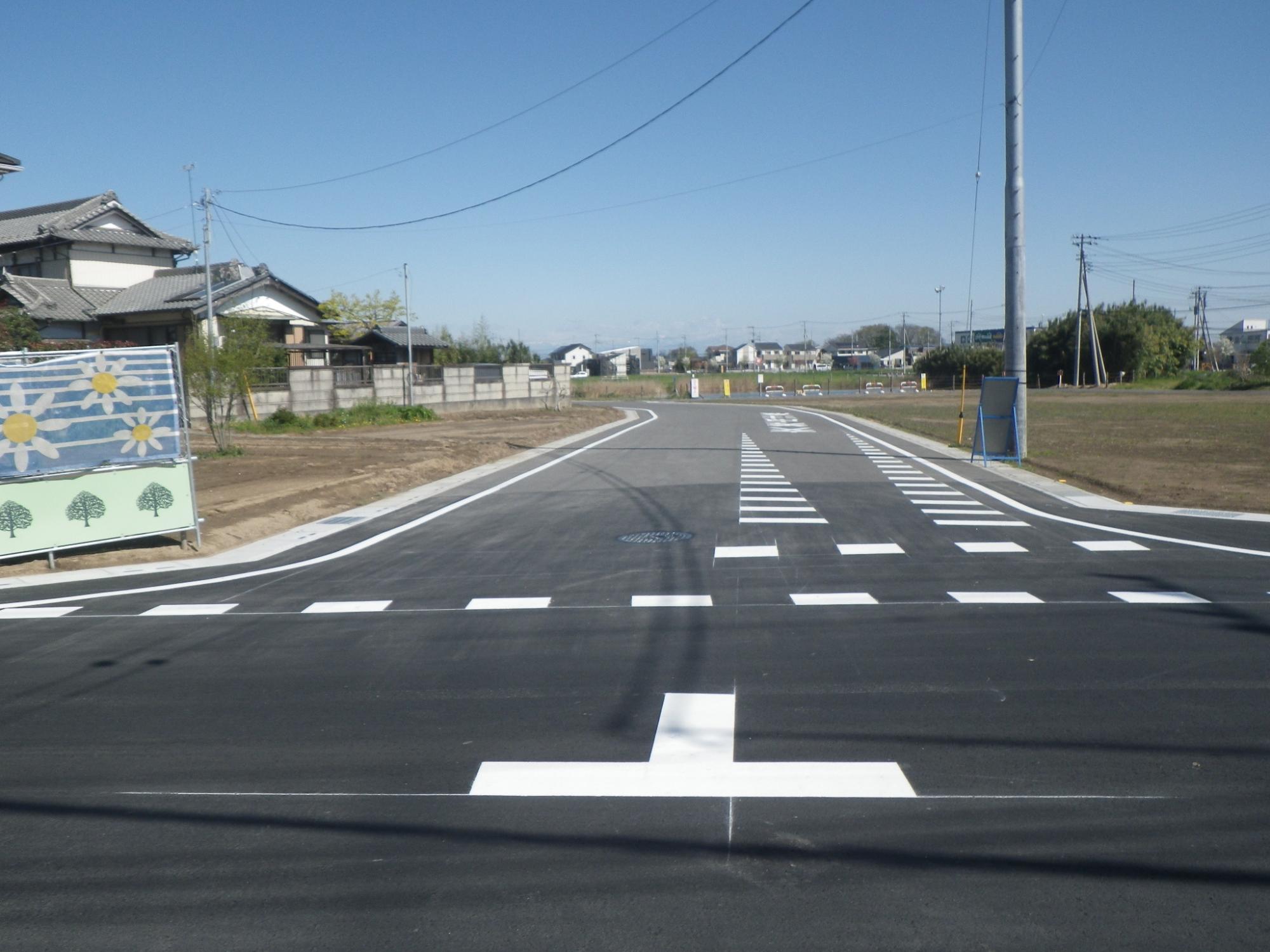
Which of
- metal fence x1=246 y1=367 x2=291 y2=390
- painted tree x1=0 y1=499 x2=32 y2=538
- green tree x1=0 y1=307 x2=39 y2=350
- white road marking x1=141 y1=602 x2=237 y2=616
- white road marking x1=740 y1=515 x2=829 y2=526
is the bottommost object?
white road marking x1=141 y1=602 x2=237 y2=616

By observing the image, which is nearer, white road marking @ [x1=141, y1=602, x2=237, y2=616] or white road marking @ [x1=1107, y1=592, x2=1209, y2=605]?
white road marking @ [x1=1107, y1=592, x2=1209, y2=605]

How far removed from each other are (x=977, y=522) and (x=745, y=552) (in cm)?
377

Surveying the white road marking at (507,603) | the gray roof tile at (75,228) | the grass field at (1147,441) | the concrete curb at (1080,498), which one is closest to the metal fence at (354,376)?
the gray roof tile at (75,228)

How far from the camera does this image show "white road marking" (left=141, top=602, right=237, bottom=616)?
936 centimetres

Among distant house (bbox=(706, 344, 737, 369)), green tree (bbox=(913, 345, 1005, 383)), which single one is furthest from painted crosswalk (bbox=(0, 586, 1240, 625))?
distant house (bbox=(706, 344, 737, 369))

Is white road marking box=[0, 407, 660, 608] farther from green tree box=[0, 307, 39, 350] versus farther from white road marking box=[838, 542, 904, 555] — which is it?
green tree box=[0, 307, 39, 350]

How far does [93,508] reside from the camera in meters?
11.8

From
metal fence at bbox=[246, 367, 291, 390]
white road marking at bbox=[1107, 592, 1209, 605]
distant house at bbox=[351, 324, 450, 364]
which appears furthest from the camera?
distant house at bbox=[351, 324, 450, 364]

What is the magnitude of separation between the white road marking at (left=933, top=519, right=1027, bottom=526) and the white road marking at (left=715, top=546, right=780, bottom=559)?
2931mm

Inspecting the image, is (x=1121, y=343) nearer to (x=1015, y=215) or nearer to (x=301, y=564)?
(x=1015, y=215)

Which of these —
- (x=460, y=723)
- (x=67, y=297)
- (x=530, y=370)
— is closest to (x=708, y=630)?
(x=460, y=723)

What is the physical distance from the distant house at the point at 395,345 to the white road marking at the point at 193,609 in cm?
5085

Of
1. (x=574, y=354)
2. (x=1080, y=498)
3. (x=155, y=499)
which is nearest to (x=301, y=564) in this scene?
(x=155, y=499)

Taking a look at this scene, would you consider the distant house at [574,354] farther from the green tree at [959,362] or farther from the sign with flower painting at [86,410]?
the sign with flower painting at [86,410]
